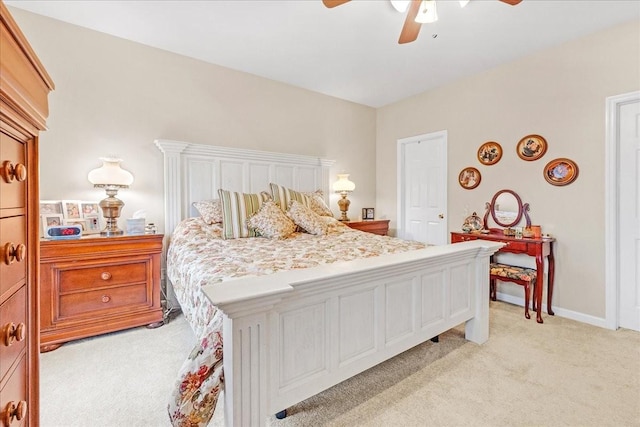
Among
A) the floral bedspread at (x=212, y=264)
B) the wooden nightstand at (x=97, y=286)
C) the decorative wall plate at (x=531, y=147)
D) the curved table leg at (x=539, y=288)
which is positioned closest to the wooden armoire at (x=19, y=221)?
the floral bedspread at (x=212, y=264)

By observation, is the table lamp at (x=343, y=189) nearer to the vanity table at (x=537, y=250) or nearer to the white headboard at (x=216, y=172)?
the white headboard at (x=216, y=172)

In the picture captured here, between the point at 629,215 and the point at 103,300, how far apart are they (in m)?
4.39

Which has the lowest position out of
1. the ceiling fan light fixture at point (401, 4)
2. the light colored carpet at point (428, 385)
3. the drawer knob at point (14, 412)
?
the light colored carpet at point (428, 385)

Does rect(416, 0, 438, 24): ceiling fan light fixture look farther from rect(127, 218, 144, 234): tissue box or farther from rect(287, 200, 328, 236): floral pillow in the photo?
rect(127, 218, 144, 234): tissue box

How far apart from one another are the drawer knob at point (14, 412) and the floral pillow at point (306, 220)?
2272 mm

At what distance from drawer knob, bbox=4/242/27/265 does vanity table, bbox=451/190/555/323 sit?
327 cm

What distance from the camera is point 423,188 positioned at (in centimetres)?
414

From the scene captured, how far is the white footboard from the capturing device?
1.12m

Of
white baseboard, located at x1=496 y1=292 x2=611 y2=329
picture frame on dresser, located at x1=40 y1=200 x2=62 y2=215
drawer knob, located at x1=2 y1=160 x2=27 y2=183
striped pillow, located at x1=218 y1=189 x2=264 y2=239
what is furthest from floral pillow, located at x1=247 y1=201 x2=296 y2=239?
white baseboard, located at x1=496 y1=292 x2=611 y2=329

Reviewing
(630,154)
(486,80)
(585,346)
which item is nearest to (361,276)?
(585,346)

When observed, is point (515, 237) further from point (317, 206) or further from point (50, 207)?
point (50, 207)

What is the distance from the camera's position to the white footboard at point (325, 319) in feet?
3.68

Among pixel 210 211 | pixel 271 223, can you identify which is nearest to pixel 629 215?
pixel 271 223

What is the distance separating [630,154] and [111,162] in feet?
14.4
